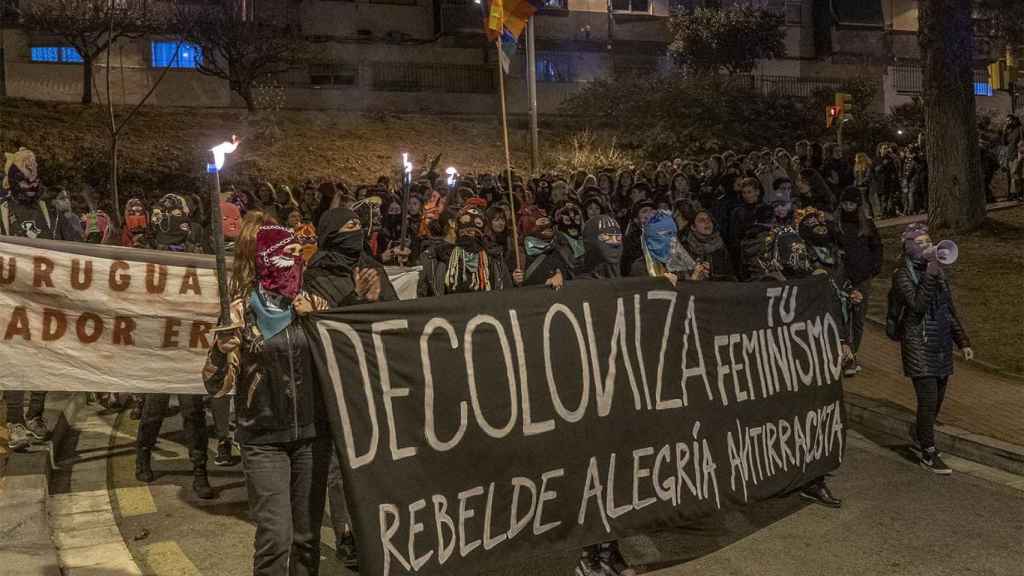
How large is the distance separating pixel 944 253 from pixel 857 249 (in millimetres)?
2822

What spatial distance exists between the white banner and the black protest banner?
2.79 metres

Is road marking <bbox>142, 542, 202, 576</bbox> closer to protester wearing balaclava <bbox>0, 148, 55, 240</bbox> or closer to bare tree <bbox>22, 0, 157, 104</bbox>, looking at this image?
protester wearing balaclava <bbox>0, 148, 55, 240</bbox>

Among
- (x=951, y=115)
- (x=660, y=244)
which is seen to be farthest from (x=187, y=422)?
(x=951, y=115)

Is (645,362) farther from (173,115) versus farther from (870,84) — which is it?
(870,84)

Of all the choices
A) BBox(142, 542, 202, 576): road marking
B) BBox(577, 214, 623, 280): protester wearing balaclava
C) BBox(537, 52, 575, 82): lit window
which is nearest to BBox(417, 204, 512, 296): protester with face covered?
BBox(577, 214, 623, 280): protester wearing balaclava

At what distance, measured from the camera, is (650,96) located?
29.6 meters

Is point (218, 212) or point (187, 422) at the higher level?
point (218, 212)

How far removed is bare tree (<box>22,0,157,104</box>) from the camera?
26.1 metres

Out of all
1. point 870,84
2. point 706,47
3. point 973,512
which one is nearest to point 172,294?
point 973,512

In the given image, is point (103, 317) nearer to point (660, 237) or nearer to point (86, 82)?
point (660, 237)

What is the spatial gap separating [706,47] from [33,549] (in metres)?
32.4

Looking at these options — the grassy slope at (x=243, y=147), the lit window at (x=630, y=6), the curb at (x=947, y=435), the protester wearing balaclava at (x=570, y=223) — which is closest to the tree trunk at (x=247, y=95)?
the grassy slope at (x=243, y=147)

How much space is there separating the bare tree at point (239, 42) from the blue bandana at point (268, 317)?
24654mm

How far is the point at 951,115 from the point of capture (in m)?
16.4
